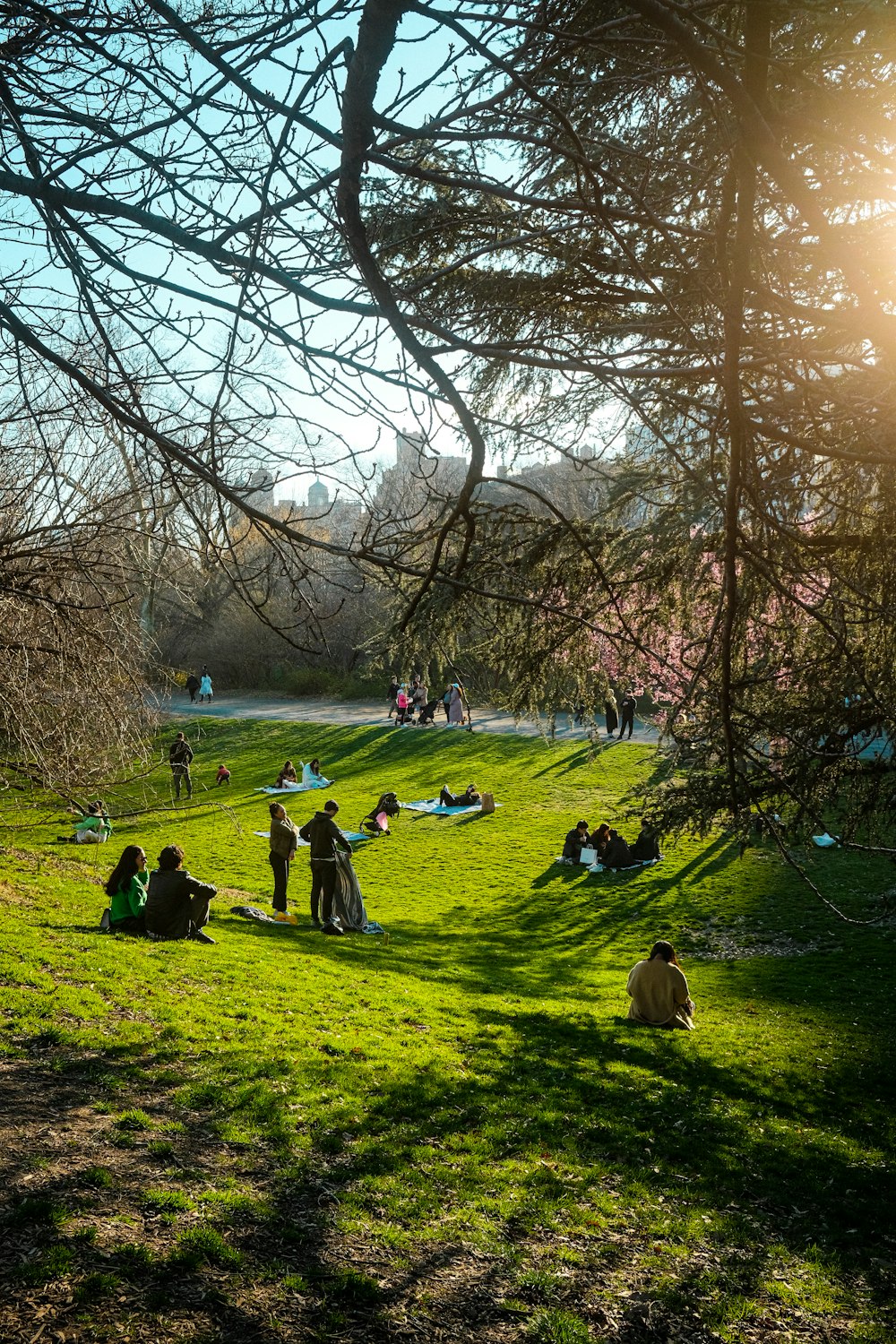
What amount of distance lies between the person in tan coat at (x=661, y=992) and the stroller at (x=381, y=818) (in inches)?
437

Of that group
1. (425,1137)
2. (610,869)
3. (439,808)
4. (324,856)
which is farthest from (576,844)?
(425,1137)

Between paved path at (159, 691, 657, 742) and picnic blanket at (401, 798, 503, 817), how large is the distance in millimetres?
5537

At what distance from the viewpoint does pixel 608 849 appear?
1802cm

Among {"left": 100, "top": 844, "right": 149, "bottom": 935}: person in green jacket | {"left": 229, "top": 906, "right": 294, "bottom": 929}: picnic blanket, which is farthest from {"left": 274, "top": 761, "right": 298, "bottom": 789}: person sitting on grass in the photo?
{"left": 100, "top": 844, "right": 149, "bottom": 935}: person in green jacket

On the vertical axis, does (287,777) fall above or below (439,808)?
above

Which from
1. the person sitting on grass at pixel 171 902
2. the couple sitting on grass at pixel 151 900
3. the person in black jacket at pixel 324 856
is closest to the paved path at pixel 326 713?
the person in black jacket at pixel 324 856

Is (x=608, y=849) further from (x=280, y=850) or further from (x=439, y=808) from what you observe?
(x=280, y=850)

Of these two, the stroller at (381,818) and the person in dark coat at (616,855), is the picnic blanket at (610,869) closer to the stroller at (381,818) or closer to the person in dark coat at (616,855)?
the person in dark coat at (616,855)

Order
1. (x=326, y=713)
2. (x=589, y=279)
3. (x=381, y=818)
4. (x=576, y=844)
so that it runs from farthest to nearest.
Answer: (x=326, y=713), (x=381, y=818), (x=576, y=844), (x=589, y=279)

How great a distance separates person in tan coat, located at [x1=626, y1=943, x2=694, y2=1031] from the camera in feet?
32.4

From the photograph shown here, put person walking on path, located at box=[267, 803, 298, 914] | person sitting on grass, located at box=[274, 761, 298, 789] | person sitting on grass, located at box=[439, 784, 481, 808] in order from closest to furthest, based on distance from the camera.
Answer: person walking on path, located at box=[267, 803, 298, 914]
person sitting on grass, located at box=[439, 784, 481, 808]
person sitting on grass, located at box=[274, 761, 298, 789]

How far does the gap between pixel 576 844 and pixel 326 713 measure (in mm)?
17731

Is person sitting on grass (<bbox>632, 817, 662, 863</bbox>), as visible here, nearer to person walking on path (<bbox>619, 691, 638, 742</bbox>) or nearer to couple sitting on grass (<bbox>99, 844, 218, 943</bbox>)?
person walking on path (<bbox>619, 691, 638, 742</bbox>)

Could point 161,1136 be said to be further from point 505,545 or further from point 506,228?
point 506,228
